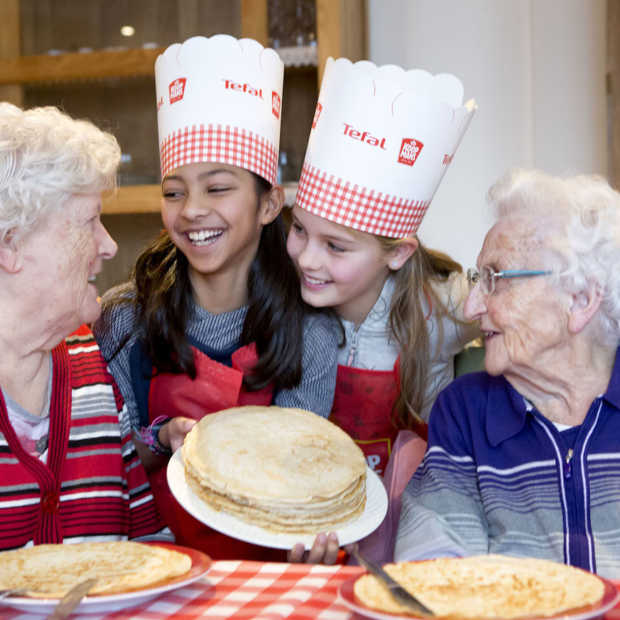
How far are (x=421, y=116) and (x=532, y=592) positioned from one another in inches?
49.6

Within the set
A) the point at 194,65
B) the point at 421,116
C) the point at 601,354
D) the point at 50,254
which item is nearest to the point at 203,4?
the point at 194,65

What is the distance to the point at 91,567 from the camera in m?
Result: 1.02

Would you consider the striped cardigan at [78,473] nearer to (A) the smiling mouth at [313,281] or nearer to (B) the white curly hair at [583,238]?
(A) the smiling mouth at [313,281]

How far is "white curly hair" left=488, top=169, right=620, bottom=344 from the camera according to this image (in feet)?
4.68

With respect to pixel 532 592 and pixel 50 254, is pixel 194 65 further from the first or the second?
pixel 532 592

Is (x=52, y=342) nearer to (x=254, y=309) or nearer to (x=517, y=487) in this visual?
(x=254, y=309)

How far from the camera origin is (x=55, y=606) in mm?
896

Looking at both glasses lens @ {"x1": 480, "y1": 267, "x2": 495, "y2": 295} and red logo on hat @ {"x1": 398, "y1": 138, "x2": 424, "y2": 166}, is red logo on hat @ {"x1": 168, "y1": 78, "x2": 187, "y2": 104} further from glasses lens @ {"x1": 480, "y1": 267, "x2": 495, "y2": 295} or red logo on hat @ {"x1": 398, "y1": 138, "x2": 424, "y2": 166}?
glasses lens @ {"x1": 480, "y1": 267, "x2": 495, "y2": 295}

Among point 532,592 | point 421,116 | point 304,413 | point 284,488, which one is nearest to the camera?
point 532,592

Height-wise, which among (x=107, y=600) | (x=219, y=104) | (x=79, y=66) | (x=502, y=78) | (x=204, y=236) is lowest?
(x=107, y=600)

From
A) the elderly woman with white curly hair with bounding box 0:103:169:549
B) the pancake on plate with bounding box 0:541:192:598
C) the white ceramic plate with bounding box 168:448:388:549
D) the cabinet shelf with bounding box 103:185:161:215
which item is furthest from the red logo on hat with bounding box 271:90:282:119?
the pancake on plate with bounding box 0:541:192:598

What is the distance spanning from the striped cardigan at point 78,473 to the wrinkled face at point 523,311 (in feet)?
2.35

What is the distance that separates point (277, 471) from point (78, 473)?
0.38 meters

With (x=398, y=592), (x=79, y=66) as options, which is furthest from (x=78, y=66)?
(x=398, y=592)
